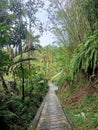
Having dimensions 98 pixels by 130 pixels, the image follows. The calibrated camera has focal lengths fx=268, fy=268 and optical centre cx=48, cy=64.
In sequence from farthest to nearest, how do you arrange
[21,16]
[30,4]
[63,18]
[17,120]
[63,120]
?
[63,18] → [30,4] → [21,16] → [63,120] → [17,120]

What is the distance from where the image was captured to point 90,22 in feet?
49.1

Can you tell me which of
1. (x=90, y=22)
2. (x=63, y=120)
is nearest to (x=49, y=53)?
(x=90, y=22)

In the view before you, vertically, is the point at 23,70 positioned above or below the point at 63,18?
below

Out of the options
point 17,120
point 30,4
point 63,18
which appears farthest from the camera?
point 63,18

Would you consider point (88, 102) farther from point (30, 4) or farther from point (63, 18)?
point (63, 18)

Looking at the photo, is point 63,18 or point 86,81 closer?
point 86,81

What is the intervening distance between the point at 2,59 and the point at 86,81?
7.93 m

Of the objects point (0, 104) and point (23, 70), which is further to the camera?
point (23, 70)

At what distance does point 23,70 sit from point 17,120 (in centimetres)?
171

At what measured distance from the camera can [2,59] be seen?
802 cm

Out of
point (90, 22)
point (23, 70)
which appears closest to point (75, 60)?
point (90, 22)

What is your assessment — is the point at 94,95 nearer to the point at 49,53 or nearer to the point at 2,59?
the point at 2,59

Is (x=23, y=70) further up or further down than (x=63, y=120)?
further up

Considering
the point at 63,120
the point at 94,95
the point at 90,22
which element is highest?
the point at 90,22
